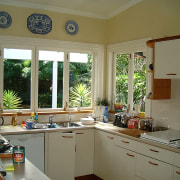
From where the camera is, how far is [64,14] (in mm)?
4434

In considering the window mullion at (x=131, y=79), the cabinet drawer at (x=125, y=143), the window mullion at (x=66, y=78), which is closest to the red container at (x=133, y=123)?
the cabinet drawer at (x=125, y=143)

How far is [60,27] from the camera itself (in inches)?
174

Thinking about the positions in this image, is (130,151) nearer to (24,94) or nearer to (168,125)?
(168,125)

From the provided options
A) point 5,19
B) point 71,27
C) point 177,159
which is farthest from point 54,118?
point 177,159

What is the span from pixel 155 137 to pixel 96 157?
4.22 feet

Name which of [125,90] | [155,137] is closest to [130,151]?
[155,137]

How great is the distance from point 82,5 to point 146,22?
3.48 feet

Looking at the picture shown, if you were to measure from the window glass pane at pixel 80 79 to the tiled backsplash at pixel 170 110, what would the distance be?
4.43ft

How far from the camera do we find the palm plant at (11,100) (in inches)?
162

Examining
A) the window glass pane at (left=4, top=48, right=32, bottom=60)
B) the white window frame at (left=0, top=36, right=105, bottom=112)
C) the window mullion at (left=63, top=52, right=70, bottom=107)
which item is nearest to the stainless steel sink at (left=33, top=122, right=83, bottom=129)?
the white window frame at (left=0, top=36, right=105, bottom=112)

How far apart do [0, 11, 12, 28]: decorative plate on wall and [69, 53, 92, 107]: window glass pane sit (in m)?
1.13

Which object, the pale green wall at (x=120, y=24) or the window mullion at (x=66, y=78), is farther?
the window mullion at (x=66, y=78)

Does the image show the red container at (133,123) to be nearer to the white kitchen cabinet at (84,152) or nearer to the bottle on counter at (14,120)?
the white kitchen cabinet at (84,152)

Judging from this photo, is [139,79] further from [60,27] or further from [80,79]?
[60,27]
